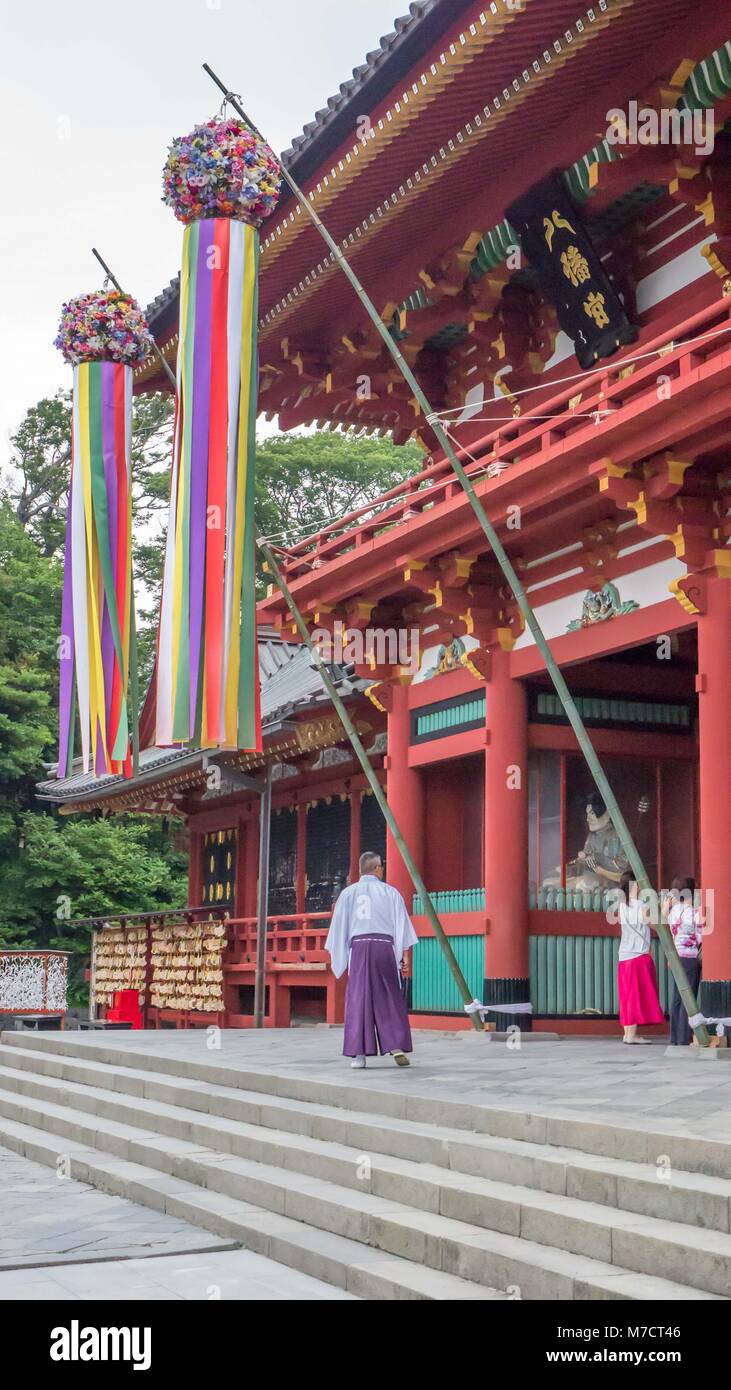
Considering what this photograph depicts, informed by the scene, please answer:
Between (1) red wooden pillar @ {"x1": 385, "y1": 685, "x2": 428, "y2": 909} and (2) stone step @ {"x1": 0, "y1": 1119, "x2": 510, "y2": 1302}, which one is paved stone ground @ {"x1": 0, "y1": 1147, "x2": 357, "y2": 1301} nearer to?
(2) stone step @ {"x1": 0, "y1": 1119, "x2": 510, "y2": 1302}


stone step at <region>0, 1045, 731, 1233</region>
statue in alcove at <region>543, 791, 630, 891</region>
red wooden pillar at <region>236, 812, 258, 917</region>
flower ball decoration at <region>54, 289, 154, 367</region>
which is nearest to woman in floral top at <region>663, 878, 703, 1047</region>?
statue in alcove at <region>543, 791, 630, 891</region>

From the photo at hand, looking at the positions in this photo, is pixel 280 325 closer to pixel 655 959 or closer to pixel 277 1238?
pixel 655 959

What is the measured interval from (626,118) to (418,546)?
4355 millimetres

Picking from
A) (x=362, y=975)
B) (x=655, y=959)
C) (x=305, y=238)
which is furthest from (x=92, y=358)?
(x=655, y=959)

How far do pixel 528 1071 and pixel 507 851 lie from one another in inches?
162

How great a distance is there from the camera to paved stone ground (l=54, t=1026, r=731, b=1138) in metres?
7.21

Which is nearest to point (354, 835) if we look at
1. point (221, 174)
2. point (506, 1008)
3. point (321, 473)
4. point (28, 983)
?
point (506, 1008)

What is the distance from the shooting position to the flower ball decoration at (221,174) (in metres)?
11.3

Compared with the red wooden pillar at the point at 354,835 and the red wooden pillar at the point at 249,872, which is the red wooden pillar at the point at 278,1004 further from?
the red wooden pillar at the point at 249,872

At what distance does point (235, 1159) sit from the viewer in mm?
8375

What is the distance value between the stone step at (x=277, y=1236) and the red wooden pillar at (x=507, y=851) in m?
4.78

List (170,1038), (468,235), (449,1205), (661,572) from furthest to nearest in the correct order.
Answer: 1. (170,1038)
2. (468,235)
3. (661,572)
4. (449,1205)

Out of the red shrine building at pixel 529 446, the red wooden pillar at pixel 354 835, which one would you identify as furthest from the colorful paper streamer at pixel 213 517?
the red wooden pillar at pixel 354 835

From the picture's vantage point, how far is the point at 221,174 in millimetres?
11305
